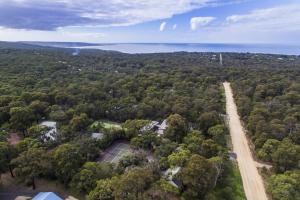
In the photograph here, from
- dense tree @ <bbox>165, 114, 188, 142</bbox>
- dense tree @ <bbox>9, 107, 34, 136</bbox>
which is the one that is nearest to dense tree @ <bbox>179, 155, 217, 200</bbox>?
dense tree @ <bbox>165, 114, 188, 142</bbox>

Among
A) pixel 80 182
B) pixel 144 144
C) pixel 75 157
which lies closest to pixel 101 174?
pixel 80 182

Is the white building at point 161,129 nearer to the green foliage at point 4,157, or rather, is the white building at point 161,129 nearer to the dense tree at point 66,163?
the dense tree at point 66,163

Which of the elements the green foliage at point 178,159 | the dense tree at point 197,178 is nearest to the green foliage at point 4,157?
the green foliage at point 178,159

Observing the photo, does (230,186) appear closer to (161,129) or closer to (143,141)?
(143,141)

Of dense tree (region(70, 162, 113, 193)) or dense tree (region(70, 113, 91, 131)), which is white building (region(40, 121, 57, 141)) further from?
dense tree (region(70, 162, 113, 193))

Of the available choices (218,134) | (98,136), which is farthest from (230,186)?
(98,136)

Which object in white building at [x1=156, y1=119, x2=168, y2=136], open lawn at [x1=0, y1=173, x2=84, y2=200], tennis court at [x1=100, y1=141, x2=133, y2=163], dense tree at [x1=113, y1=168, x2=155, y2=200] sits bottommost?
open lawn at [x1=0, y1=173, x2=84, y2=200]
